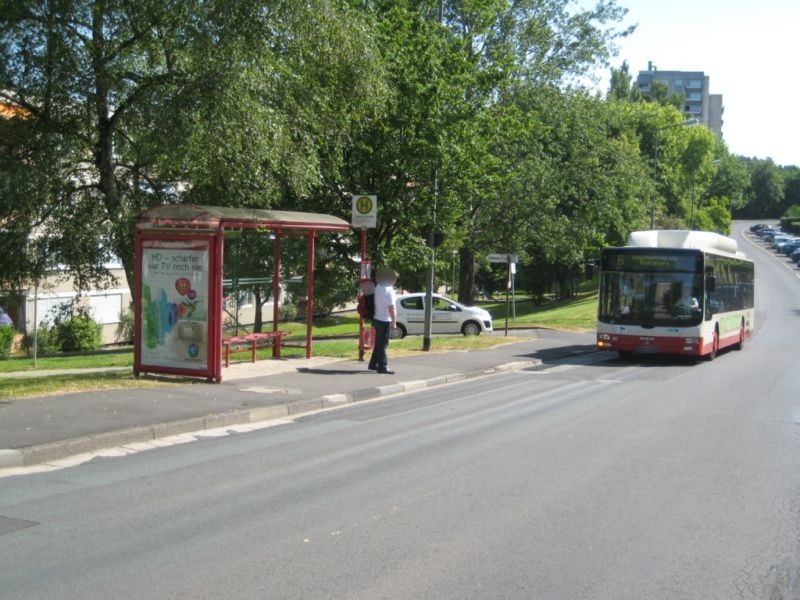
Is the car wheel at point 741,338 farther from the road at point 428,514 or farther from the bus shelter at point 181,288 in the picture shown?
the bus shelter at point 181,288

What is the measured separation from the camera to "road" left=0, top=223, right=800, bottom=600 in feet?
16.8

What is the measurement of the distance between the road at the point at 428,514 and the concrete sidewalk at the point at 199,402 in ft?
2.01

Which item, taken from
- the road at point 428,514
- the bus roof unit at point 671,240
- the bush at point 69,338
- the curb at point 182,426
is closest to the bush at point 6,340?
the bush at point 69,338

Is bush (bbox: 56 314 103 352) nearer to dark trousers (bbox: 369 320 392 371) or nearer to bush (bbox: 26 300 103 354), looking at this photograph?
bush (bbox: 26 300 103 354)

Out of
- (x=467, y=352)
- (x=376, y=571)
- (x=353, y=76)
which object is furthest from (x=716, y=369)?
(x=376, y=571)

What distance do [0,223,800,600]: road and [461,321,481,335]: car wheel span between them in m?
19.6

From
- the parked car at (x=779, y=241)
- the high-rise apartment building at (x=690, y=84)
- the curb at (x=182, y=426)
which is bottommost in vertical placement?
the curb at (x=182, y=426)

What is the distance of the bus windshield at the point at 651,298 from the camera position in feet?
67.4

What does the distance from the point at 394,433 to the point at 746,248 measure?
298 feet

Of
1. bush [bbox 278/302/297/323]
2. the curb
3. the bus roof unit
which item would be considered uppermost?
the bus roof unit

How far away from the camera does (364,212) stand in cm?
1689

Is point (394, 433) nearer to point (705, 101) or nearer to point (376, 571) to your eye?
point (376, 571)

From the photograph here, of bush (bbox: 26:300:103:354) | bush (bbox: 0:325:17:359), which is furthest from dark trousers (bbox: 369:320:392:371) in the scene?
bush (bbox: 26:300:103:354)

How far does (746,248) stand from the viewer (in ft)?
305
